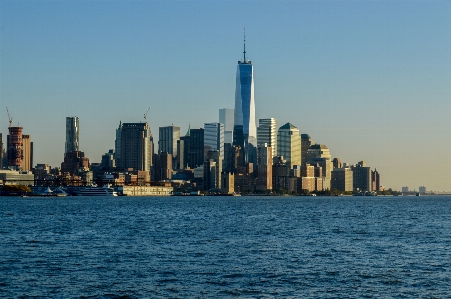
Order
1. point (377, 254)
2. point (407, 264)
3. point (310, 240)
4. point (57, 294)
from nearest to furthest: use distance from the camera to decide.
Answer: point (57, 294), point (407, 264), point (377, 254), point (310, 240)

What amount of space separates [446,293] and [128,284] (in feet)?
62.3

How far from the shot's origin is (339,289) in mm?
48938

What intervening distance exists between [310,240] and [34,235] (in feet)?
92.9

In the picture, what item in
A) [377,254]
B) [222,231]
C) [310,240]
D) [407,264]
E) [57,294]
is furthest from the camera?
[222,231]

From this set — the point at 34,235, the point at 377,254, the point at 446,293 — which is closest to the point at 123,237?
the point at 34,235

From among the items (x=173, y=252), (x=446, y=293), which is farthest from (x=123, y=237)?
(x=446, y=293)

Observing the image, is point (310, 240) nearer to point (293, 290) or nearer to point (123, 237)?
point (123, 237)

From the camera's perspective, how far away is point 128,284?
164 ft

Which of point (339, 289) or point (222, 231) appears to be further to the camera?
point (222, 231)

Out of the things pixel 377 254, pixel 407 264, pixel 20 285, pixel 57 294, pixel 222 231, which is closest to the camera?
pixel 57 294

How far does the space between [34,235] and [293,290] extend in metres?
42.8

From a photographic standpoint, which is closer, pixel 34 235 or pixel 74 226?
pixel 34 235

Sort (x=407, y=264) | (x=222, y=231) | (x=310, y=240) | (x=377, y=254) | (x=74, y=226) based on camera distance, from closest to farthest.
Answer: (x=407, y=264), (x=377, y=254), (x=310, y=240), (x=222, y=231), (x=74, y=226)

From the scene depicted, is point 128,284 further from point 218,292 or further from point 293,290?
point 293,290
